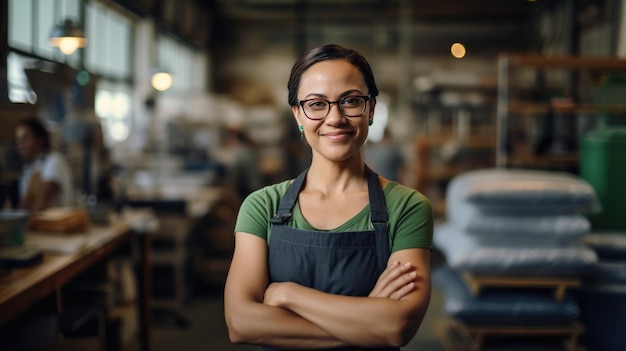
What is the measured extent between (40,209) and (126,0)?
167 inches

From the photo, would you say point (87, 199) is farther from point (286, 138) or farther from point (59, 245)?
point (286, 138)

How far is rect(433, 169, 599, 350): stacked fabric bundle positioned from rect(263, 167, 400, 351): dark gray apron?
6.97 feet

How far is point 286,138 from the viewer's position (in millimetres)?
12391

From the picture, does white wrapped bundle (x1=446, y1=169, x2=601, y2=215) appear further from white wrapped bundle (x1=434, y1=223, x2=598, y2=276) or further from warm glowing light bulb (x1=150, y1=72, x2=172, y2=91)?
warm glowing light bulb (x1=150, y1=72, x2=172, y2=91)

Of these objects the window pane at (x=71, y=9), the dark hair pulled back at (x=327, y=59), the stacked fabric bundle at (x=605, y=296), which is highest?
the window pane at (x=71, y=9)

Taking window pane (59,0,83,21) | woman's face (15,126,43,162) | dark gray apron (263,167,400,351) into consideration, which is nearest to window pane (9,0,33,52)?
window pane (59,0,83,21)

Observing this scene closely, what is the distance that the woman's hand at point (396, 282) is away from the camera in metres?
1.36

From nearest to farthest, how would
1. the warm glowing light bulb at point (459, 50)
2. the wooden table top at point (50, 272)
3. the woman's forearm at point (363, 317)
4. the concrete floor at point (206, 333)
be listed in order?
1. the woman's forearm at point (363, 317)
2. the warm glowing light bulb at point (459, 50)
3. the wooden table top at point (50, 272)
4. the concrete floor at point (206, 333)

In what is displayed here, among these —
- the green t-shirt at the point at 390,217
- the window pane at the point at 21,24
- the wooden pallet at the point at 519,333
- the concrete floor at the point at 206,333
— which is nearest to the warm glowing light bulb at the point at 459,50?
the green t-shirt at the point at 390,217

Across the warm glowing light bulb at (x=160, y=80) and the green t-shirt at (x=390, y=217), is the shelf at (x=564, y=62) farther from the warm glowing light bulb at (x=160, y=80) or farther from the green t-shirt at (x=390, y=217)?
the warm glowing light bulb at (x=160, y=80)

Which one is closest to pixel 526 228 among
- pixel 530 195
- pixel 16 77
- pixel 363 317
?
pixel 530 195

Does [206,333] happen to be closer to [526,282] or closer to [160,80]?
Answer: [526,282]

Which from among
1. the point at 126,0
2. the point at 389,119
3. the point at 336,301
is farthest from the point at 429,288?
the point at 389,119

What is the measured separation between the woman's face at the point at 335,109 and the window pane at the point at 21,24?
4.22 metres
